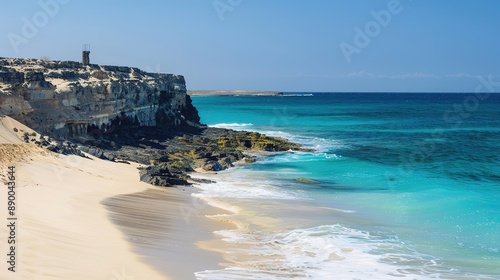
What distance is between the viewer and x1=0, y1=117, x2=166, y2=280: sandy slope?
10.2 metres

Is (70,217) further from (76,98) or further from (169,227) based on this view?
(76,98)

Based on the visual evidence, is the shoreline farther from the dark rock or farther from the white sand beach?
the dark rock

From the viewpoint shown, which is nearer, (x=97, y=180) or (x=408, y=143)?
(x=97, y=180)

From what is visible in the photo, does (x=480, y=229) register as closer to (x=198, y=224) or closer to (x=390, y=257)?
(x=390, y=257)

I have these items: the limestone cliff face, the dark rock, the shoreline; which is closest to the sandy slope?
the shoreline

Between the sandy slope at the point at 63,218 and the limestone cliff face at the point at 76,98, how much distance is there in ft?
11.7

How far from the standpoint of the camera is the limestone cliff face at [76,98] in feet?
86.9

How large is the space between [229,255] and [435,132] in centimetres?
4508

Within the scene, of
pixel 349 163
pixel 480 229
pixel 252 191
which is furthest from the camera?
pixel 349 163

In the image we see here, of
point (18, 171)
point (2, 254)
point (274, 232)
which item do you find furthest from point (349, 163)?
point (2, 254)

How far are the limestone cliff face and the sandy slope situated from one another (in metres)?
3.56

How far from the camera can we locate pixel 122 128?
36719mm

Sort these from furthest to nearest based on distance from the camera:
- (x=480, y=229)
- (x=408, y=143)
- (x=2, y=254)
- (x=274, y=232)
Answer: (x=408, y=143), (x=480, y=229), (x=274, y=232), (x=2, y=254)

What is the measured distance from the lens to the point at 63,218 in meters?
13.7
